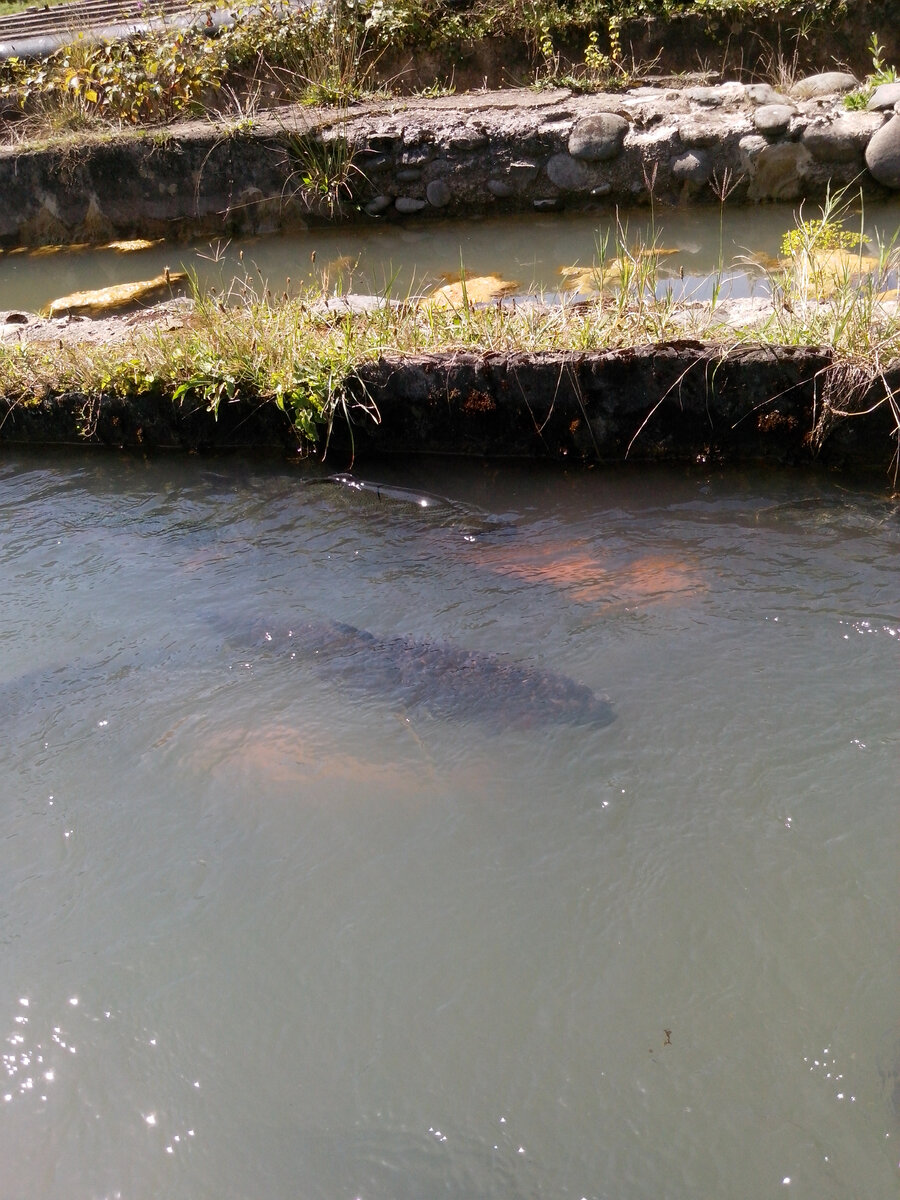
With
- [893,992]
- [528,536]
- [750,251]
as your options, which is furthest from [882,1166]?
[750,251]

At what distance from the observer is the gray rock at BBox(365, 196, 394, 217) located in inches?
311

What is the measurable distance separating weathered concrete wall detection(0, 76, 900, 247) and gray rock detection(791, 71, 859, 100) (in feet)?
0.06

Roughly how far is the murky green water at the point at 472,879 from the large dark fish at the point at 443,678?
0.05 meters

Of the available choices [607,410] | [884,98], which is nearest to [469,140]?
[884,98]

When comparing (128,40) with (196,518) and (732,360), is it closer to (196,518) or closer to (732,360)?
(196,518)

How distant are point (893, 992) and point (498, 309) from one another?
3394 millimetres

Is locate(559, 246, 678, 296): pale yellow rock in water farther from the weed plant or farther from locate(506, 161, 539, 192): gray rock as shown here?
locate(506, 161, 539, 192): gray rock

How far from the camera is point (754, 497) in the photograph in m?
3.93

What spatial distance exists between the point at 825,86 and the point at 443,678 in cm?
660

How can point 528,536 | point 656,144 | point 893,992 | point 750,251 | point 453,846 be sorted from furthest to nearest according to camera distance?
point 656,144 < point 750,251 < point 528,536 < point 453,846 < point 893,992

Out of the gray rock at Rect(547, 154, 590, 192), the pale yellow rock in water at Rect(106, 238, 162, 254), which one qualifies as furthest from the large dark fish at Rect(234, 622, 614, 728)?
the pale yellow rock in water at Rect(106, 238, 162, 254)

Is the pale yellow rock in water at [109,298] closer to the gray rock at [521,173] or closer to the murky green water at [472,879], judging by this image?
the gray rock at [521,173]

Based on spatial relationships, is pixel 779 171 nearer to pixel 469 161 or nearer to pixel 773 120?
pixel 773 120

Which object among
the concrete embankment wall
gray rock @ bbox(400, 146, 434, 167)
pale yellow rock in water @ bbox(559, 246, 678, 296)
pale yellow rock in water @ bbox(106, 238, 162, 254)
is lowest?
the concrete embankment wall
